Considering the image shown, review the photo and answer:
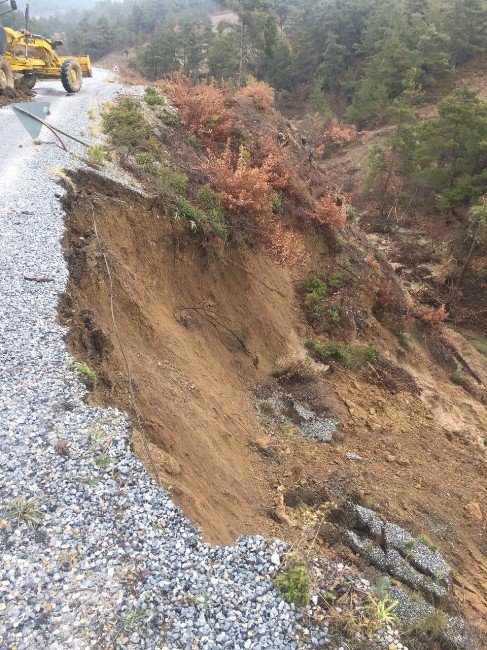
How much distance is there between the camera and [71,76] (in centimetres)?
2028

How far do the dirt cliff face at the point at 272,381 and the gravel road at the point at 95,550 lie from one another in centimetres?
42

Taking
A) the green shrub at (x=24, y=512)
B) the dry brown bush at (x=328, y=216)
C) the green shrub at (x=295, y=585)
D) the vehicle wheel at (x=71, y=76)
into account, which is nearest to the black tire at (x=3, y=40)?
the vehicle wheel at (x=71, y=76)

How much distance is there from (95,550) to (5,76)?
19800mm

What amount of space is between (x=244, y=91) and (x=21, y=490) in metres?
19.0

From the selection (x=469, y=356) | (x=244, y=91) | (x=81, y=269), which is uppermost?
(x=244, y=91)

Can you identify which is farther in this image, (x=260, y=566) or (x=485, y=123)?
(x=485, y=123)

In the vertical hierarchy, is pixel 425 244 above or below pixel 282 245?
below

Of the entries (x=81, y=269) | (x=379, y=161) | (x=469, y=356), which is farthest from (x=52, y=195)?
(x=379, y=161)

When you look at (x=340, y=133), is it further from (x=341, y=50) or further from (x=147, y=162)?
(x=147, y=162)

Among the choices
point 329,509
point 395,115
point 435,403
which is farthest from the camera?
point 395,115

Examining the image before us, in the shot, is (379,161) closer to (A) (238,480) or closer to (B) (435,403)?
(B) (435,403)

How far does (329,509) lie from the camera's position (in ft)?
24.7

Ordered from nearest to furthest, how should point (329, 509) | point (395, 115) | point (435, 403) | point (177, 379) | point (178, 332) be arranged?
point (329, 509)
point (177, 379)
point (178, 332)
point (435, 403)
point (395, 115)

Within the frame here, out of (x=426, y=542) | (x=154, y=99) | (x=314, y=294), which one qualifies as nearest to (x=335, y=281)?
(x=314, y=294)
